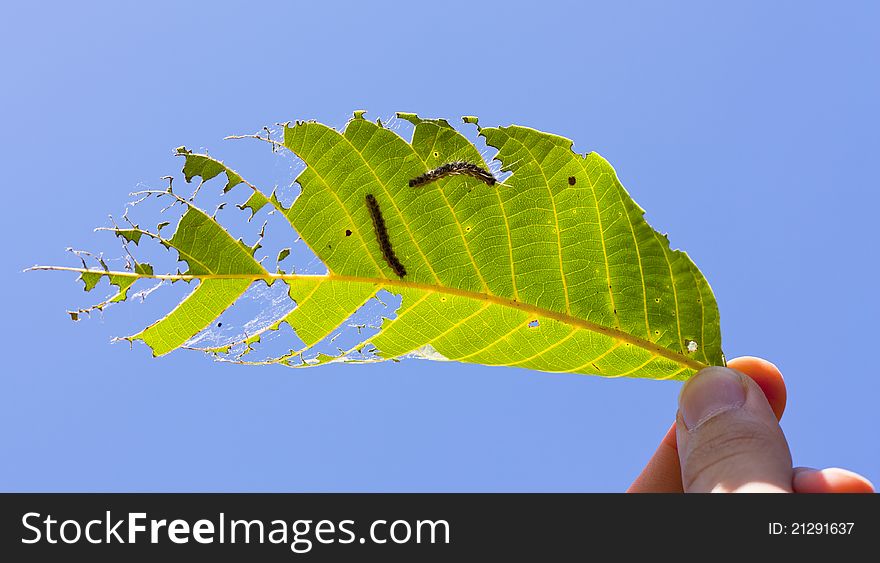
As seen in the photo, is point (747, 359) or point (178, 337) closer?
point (178, 337)

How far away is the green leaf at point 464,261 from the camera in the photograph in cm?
317

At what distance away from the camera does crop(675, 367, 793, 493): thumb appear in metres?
2.96

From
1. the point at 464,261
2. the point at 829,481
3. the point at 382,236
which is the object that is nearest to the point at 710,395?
the point at 829,481

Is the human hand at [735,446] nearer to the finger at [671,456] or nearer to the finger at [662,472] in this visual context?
the finger at [671,456]

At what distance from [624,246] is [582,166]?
1.68 ft

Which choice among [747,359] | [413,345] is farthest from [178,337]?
[747,359]

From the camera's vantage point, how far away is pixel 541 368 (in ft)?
12.0

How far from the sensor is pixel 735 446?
10.2ft

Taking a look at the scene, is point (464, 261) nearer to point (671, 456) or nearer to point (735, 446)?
point (735, 446)

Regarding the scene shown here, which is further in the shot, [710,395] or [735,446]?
[710,395]

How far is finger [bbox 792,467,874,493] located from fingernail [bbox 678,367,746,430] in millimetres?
436

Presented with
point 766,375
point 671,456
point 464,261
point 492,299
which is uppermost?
point 464,261

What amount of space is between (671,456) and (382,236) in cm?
307
